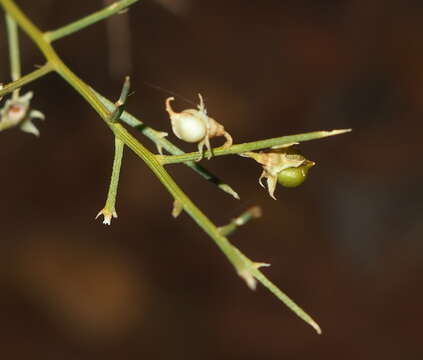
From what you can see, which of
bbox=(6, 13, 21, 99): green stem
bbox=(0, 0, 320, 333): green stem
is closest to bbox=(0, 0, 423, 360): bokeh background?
bbox=(6, 13, 21, 99): green stem

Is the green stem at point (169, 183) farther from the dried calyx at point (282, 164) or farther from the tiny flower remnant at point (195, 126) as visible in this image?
the dried calyx at point (282, 164)

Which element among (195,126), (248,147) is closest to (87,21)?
(195,126)

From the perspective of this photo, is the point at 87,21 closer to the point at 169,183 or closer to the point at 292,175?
the point at 169,183

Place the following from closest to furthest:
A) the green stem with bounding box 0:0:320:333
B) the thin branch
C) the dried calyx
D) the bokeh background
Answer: the green stem with bounding box 0:0:320:333, the thin branch, the dried calyx, the bokeh background

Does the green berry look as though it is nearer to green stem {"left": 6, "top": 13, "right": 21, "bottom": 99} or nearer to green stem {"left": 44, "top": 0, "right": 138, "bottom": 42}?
green stem {"left": 44, "top": 0, "right": 138, "bottom": 42}

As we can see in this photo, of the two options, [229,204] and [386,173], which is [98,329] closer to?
[229,204]

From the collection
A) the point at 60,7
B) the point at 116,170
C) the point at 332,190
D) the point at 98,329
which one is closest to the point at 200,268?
the point at 98,329
